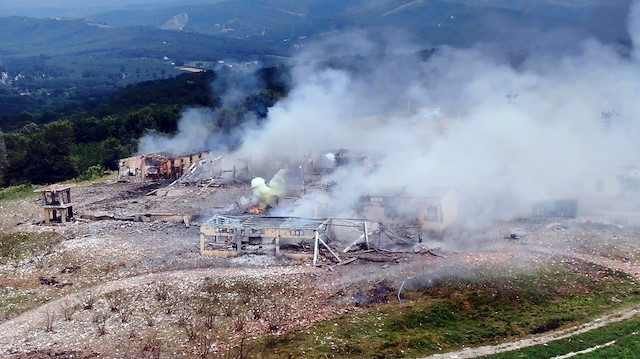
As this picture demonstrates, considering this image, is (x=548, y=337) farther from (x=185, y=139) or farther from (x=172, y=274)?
(x=185, y=139)

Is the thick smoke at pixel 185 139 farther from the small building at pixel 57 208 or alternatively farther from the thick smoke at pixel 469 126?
the small building at pixel 57 208

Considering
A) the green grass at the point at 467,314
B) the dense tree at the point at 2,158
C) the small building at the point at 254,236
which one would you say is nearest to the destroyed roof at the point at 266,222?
the small building at the point at 254,236

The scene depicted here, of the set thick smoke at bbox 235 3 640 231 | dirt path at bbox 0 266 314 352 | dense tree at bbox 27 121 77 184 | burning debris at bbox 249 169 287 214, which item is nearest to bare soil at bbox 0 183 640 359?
dirt path at bbox 0 266 314 352

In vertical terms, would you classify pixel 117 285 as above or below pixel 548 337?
above

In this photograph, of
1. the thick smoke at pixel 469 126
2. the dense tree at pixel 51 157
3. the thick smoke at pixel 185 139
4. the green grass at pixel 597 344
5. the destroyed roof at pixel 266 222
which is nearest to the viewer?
the green grass at pixel 597 344

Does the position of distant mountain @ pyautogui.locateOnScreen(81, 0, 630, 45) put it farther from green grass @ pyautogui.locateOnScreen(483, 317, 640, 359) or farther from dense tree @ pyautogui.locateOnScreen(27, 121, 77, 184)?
dense tree @ pyautogui.locateOnScreen(27, 121, 77, 184)

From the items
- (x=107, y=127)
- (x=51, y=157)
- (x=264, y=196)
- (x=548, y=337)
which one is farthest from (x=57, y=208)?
(x=107, y=127)
